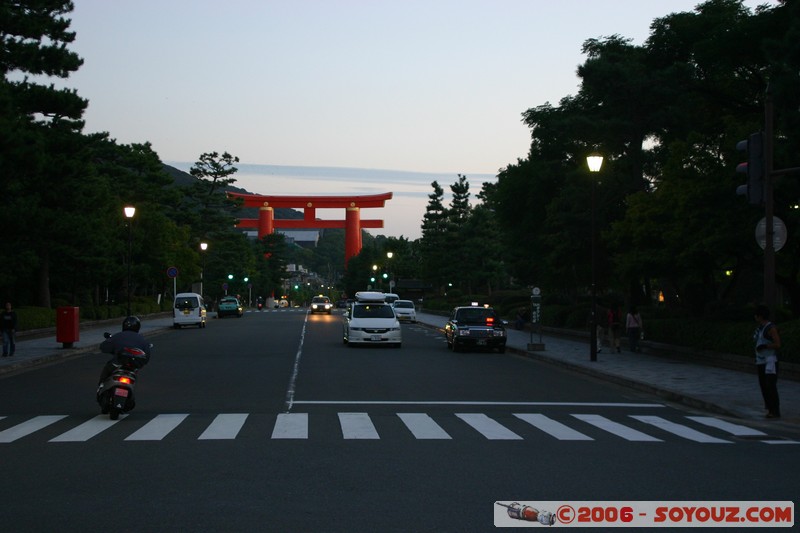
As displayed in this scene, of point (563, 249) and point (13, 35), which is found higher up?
point (13, 35)

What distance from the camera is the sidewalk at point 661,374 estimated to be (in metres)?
16.1

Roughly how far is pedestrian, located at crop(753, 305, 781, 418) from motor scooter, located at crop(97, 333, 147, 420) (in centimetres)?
974

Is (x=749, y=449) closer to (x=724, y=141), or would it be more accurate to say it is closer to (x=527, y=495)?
(x=527, y=495)

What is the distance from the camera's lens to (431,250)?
105125mm

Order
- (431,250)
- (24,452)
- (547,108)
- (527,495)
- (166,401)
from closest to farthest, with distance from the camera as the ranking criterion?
(527,495), (24,452), (166,401), (547,108), (431,250)

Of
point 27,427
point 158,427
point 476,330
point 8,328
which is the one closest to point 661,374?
point 476,330

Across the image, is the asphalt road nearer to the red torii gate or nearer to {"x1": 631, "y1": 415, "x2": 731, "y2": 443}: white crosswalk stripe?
{"x1": 631, "y1": 415, "x2": 731, "y2": 443}: white crosswalk stripe

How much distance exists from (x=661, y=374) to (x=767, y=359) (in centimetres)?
819

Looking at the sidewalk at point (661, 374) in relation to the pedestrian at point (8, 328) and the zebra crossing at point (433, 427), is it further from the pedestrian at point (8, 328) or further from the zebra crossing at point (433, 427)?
the zebra crossing at point (433, 427)

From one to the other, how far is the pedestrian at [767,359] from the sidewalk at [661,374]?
0.29 metres

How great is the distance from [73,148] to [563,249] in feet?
69.8

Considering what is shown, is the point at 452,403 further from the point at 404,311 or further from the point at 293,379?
the point at 404,311

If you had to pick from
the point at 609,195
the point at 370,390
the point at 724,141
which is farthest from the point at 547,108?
the point at 370,390

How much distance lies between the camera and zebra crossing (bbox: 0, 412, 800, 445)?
1213 cm
